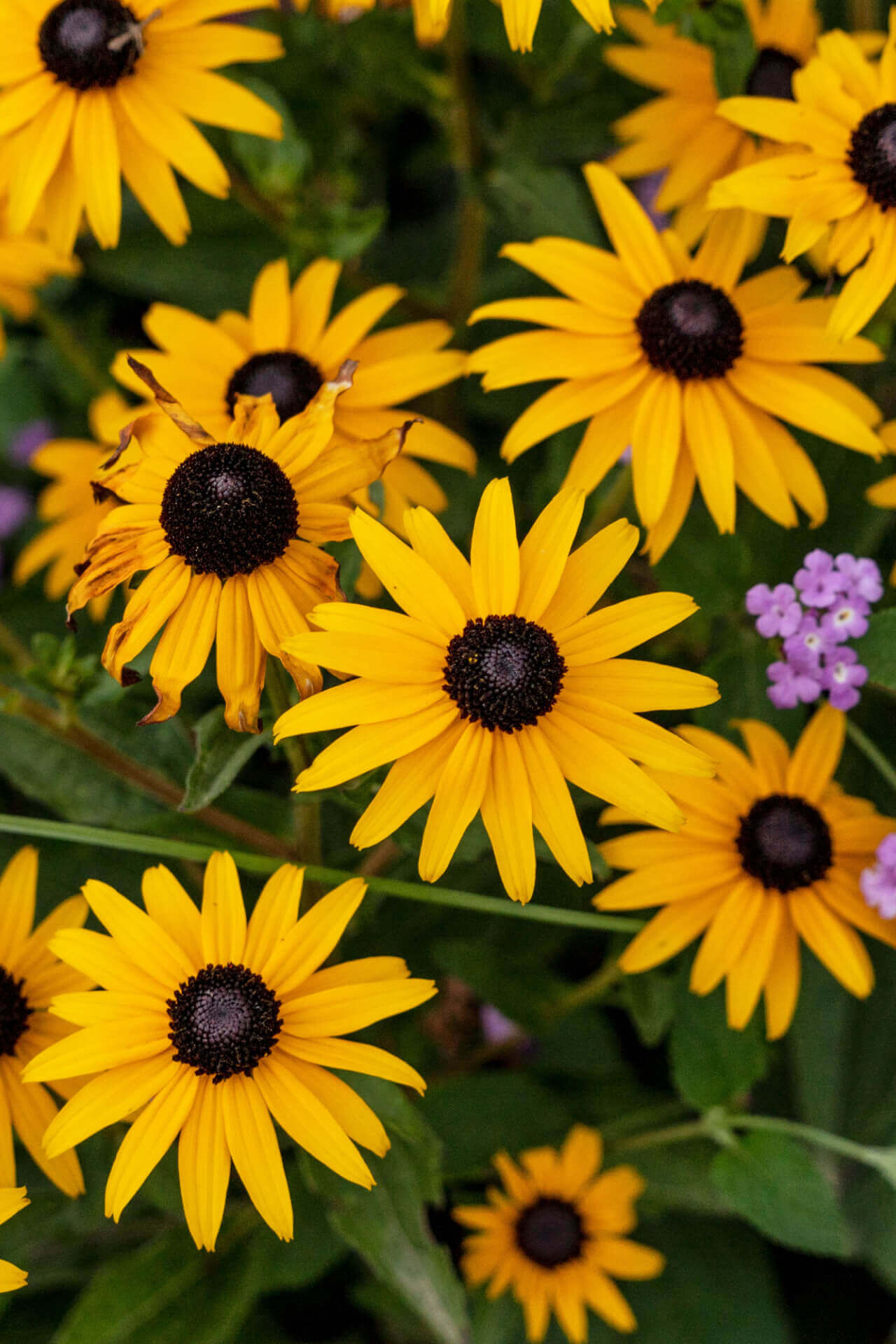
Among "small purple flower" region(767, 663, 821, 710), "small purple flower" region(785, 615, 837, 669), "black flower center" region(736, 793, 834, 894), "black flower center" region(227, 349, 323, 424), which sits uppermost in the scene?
"black flower center" region(227, 349, 323, 424)

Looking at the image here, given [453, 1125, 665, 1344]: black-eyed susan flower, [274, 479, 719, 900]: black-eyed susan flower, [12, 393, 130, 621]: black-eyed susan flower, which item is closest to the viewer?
[274, 479, 719, 900]: black-eyed susan flower

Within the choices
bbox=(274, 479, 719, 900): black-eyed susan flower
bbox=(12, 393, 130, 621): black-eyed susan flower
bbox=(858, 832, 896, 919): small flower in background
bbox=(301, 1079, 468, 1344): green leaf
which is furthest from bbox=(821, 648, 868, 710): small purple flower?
bbox=(12, 393, 130, 621): black-eyed susan flower

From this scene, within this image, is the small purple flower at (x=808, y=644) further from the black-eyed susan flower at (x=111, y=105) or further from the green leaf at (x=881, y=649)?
the black-eyed susan flower at (x=111, y=105)

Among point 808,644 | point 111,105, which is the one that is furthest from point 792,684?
point 111,105

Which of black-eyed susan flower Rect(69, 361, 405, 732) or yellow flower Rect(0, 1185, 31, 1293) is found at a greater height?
black-eyed susan flower Rect(69, 361, 405, 732)

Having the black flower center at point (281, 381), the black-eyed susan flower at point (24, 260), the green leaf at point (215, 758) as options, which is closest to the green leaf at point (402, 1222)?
the green leaf at point (215, 758)

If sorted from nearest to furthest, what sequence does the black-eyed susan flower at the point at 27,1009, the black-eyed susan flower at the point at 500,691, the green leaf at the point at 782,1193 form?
the black-eyed susan flower at the point at 500,691 < the black-eyed susan flower at the point at 27,1009 < the green leaf at the point at 782,1193

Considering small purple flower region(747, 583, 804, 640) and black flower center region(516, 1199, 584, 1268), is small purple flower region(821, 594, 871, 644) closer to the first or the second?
small purple flower region(747, 583, 804, 640)
